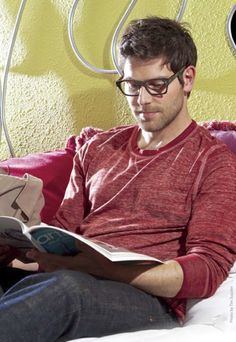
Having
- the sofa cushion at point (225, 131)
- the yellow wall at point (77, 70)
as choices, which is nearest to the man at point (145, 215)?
the sofa cushion at point (225, 131)

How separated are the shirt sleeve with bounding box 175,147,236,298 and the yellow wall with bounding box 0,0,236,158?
503 millimetres

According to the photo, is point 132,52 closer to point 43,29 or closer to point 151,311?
point 151,311

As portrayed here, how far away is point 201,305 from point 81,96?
100 centimetres

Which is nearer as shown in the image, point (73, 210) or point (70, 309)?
point (70, 309)

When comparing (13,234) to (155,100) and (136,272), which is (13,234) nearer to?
(136,272)

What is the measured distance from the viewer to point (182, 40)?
1.31 meters

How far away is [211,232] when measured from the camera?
1112 mm

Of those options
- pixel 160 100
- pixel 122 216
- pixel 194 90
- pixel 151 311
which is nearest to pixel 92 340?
pixel 151 311

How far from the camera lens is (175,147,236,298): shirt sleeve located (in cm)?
107

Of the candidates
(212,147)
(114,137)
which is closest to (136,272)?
(212,147)

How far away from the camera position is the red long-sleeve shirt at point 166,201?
1.11 metres

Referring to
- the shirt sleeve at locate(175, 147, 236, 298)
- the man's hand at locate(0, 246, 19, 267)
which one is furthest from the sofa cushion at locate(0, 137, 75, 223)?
the shirt sleeve at locate(175, 147, 236, 298)

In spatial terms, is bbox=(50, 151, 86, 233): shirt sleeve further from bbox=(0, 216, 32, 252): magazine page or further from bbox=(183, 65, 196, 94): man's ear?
bbox=(183, 65, 196, 94): man's ear

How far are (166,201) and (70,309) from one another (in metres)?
0.34
